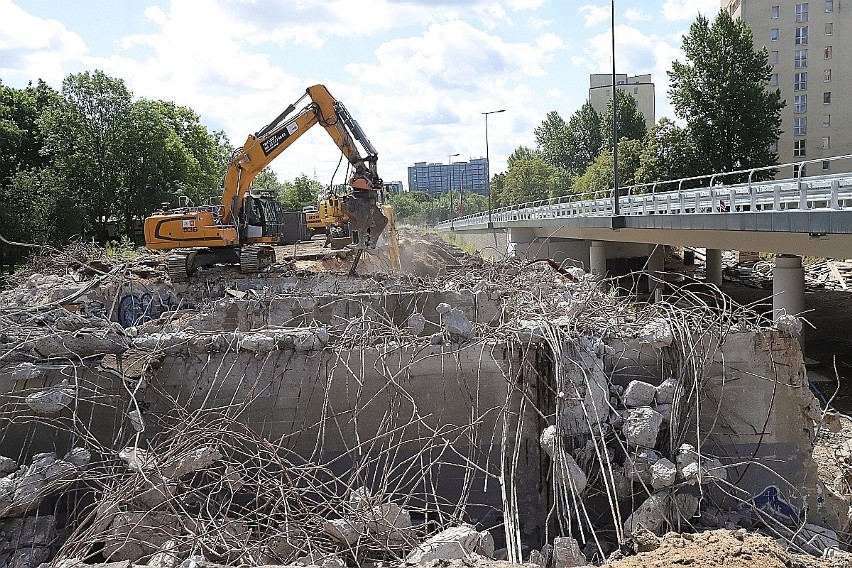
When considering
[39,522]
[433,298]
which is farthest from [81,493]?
[433,298]

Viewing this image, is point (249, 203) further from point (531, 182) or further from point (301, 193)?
point (531, 182)

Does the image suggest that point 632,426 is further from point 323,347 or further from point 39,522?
point 39,522

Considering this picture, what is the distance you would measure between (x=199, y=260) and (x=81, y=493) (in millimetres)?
11572

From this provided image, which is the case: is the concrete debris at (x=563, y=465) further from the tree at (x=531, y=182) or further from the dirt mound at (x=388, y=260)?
the tree at (x=531, y=182)

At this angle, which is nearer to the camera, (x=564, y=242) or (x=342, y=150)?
(x=342, y=150)

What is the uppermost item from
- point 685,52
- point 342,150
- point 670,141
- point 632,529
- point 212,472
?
point 685,52

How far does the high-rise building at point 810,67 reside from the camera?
53438 mm

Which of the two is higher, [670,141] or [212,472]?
[670,141]

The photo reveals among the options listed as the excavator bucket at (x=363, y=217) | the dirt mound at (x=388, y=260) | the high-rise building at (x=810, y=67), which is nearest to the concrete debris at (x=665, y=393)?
the dirt mound at (x=388, y=260)

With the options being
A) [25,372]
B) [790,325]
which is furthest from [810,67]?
[25,372]

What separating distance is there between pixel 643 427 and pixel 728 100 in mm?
40653

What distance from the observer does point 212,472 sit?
6.66 m

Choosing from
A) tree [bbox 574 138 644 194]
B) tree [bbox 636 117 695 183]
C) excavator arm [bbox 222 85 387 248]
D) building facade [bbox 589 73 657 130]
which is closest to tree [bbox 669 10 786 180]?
tree [bbox 636 117 695 183]

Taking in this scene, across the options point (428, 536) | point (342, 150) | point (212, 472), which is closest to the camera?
point (428, 536)
